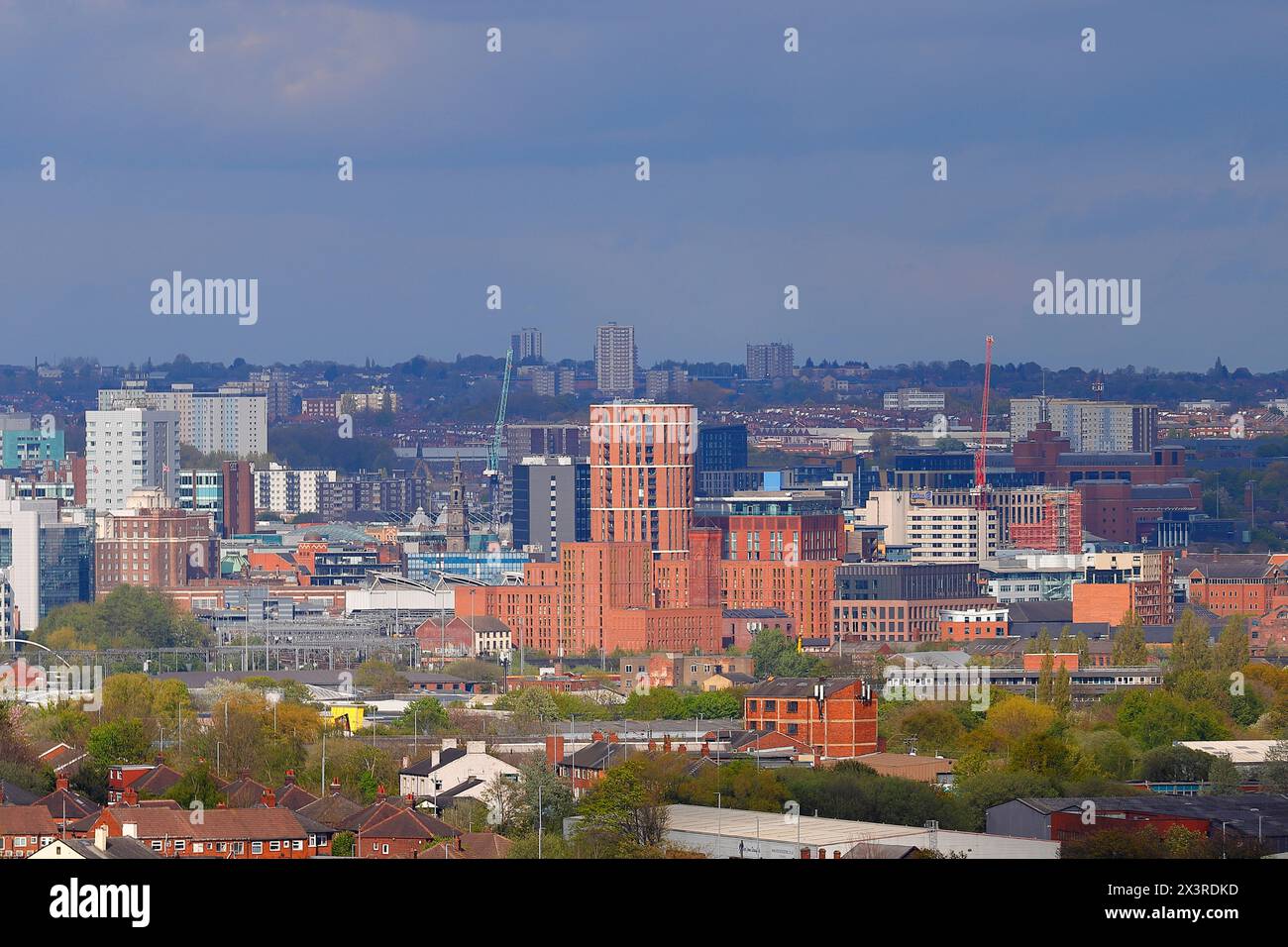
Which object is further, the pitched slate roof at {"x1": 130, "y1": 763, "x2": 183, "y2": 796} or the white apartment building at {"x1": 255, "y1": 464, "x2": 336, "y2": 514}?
the white apartment building at {"x1": 255, "y1": 464, "x2": 336, "y2": 514}

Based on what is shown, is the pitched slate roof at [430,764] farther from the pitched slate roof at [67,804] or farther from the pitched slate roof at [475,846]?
the pitched slate roof at [475,846]

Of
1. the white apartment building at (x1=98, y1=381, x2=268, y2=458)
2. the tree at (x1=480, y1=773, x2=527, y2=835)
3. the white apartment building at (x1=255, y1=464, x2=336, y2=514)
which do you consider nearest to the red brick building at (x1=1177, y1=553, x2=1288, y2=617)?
the tree at (x1=480, y1=773, x2=527, y2=835)

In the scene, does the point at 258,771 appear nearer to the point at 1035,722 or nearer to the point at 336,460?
the point at 1035,722

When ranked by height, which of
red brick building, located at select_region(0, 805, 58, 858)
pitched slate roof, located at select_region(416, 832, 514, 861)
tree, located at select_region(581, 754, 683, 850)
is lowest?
pitched slate roof, located at select_region(416, 832, 514, 861)

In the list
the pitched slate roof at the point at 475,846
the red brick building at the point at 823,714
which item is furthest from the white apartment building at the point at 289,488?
the pitched slate roof at the point at 475,846

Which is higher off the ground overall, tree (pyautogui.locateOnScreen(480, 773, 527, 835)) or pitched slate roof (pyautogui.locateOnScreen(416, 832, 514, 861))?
pitched slate roof (pyautogui.locateOnScreen(416, 832, 514, 861))

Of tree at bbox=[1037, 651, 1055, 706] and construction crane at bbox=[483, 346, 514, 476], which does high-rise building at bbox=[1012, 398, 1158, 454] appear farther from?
tree at bbox=[1037, 651, 1055, 706]

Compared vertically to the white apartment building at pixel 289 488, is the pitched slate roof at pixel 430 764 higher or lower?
lower
